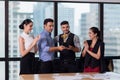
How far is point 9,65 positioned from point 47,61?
143 cm

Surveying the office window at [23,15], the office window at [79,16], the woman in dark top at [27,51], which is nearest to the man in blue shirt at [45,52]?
the woman in dark top at [27,51]

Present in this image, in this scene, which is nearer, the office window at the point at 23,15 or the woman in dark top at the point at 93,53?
the woman in dark top at the point at 93,53

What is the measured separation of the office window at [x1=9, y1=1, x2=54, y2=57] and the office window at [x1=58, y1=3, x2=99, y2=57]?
0.86 ft

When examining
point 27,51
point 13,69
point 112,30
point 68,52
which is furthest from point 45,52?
point 112,30

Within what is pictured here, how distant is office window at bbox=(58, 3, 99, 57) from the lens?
538cm

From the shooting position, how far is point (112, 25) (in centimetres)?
564

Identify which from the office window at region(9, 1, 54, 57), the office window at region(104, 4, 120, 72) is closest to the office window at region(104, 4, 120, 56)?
the office window at region(104, 4, 120, 72)

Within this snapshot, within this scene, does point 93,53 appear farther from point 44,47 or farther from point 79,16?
point 79,16

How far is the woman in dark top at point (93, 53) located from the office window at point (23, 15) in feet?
4.28

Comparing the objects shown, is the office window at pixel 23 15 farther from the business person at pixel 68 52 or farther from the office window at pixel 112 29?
the office window at pixel 112 29

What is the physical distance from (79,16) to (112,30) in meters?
0.76

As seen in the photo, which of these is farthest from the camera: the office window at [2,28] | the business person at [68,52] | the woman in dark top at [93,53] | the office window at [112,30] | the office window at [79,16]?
the office window at [112,30]

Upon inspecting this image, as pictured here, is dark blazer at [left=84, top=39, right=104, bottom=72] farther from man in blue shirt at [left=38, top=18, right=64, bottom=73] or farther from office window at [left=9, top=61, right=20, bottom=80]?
office window at [left=9, top=61, right=20, bottom=80]

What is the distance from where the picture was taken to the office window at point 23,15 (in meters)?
5.15
